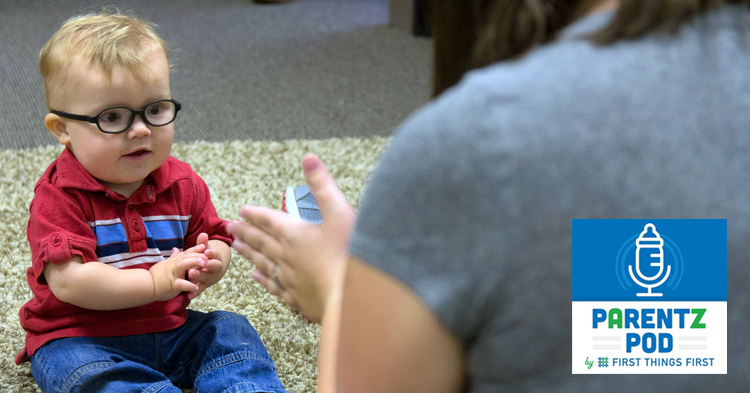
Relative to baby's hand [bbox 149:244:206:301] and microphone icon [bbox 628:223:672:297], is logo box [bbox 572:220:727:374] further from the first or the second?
baby's hand [bbox 149:244:206:301]

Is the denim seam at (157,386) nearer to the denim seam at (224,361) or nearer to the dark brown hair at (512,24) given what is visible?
the denim seam at (224,361)

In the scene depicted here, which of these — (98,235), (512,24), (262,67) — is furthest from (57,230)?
(262,67)

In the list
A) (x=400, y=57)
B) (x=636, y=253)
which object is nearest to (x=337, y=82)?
(x=400, y=57)

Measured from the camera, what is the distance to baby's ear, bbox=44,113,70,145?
0.99 meters

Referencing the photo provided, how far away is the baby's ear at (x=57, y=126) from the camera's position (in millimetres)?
990

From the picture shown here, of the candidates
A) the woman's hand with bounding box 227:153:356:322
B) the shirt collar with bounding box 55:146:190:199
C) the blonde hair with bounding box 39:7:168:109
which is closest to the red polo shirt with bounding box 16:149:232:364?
the shirt collar with bounding box 55:146:190:199

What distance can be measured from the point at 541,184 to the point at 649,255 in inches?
5.2

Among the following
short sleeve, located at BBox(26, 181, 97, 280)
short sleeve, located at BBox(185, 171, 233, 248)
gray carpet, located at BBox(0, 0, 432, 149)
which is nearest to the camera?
short sleeve, located at BBox(26, 181, 97, 280)

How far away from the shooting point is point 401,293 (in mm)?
411

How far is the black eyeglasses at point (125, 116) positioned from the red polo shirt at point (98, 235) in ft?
0.23

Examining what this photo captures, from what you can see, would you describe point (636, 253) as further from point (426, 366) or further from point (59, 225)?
point (59, 225)

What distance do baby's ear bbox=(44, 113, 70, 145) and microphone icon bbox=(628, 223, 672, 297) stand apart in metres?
0.81

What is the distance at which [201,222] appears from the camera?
3.58 feet

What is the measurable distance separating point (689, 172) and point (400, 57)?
2.35 m
